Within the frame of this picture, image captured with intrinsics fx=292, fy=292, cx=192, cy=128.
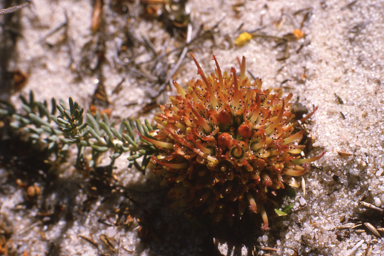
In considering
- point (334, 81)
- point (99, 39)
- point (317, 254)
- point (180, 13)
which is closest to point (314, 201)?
point (317, 254)

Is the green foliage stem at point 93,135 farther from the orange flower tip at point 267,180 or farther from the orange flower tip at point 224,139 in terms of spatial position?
the orange flower tip at point 267,180

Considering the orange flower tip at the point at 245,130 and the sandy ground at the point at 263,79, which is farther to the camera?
the sandy ground at the point at 263,79

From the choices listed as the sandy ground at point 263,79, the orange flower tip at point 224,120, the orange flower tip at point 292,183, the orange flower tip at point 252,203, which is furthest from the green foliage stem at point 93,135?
the orange flower tip at point 292,183

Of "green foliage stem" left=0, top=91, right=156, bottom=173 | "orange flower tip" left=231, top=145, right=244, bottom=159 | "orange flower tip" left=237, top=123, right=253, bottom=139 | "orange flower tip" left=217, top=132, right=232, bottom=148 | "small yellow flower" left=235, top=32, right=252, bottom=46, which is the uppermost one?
"small yellow flower" left=235, top=32, right=252, bottom=46

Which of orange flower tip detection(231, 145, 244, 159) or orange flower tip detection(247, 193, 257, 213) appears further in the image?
orange flower tip detection(247, 193, 257, 213)

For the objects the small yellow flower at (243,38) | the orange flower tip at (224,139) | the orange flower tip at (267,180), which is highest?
the small yellow flower at (243,38)

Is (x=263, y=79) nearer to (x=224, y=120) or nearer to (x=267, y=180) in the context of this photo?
(x=224, y=120)

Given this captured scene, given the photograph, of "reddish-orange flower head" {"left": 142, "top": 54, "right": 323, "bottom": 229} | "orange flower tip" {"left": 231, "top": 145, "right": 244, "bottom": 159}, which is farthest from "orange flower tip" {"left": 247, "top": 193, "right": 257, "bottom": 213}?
"orange flower tip" {"left": 231, "top": 145, "right": 244, "bottom": 159}

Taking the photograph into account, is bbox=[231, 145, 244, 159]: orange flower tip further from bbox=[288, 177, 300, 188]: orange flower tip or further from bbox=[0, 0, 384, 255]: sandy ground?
bbox=[0, 0, 384, 255]: sandy ground
